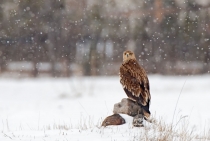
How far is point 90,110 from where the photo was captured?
56.1 feet

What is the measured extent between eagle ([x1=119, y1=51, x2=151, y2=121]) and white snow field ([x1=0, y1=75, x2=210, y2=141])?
1.09ft

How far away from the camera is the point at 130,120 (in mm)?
8750

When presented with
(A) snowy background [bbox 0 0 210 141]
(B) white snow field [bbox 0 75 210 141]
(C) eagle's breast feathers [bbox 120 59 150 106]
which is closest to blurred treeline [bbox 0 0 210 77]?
(A) snowy background [bbox 0 0 210 141]

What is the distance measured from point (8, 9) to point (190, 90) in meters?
15.1

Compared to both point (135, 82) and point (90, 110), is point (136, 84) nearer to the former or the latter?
point (135, 82)

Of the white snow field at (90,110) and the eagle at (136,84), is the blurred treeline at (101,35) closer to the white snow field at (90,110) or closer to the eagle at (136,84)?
the white snow field at (90,110)

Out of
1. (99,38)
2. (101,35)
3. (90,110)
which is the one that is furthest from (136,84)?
(101,35)

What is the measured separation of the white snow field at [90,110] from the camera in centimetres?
804

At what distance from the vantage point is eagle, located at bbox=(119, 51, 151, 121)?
8.47 meters

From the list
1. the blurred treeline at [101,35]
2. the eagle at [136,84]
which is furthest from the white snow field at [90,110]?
the blurred treeline at [101,35]

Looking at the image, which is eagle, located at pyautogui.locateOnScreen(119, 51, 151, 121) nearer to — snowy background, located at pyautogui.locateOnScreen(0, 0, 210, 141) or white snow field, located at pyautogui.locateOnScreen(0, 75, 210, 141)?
white snow field, located at pyautogui.locateOnScreen(0, 75, 210, 141)

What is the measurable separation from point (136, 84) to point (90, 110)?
8.72 meters

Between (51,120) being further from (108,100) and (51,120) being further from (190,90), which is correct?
(190,90)

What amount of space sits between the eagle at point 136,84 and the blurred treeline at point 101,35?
2156cm
